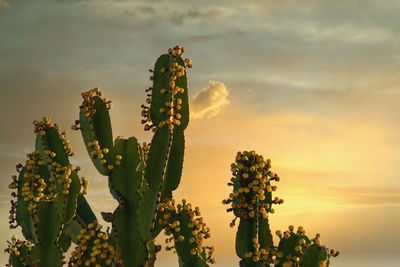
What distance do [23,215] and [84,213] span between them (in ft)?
2.98

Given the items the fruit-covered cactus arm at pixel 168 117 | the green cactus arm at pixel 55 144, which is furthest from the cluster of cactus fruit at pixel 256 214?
the green cactus arm at pixel 55 144

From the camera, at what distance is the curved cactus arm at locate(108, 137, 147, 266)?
601 centimetres

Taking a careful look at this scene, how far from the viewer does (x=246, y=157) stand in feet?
18.8

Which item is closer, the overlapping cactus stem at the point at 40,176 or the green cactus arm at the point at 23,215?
the overlapping cactus stem at the point at 40,176

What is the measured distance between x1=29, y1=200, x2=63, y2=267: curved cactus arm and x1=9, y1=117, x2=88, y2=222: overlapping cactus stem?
190mm

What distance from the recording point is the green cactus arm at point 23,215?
279 inches

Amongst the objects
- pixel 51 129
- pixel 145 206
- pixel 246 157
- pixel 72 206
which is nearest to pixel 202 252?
pixel 145 206

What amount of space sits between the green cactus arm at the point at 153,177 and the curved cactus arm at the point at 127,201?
0.17 meters

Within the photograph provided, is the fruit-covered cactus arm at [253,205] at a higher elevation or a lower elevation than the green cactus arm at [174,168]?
lower

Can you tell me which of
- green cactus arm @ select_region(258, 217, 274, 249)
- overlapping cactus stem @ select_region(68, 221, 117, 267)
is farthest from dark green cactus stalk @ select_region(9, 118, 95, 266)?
green cactus arm @ select_region(258, 217, 274, 249)

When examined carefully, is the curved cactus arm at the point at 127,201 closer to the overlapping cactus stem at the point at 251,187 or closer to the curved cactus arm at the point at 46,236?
the curved cactus arm at the point at 46,236

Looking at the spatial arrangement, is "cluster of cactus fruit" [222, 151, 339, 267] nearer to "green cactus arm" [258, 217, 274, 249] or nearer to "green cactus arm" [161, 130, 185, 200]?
"green cactus arm" [258, 217, 274, 249]

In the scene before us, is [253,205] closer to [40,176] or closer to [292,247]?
[292,247]

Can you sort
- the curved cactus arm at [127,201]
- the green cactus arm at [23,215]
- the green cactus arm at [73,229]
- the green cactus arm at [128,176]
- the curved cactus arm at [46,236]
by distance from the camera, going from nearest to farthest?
the curved cactus arm at [127,201] < the green cactus arm at [128,176] < the curved cactus arm at [46,236] < the green cactus arm at [73,229] < the green cactus arm at [23,215]
